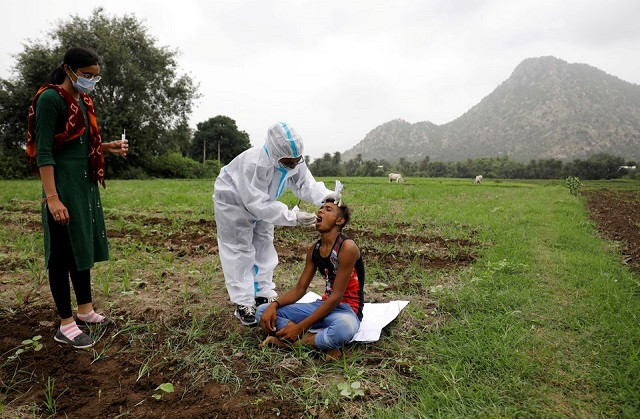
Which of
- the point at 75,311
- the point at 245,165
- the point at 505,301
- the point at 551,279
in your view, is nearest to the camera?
the point at 245,165

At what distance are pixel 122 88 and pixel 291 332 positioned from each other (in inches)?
1107

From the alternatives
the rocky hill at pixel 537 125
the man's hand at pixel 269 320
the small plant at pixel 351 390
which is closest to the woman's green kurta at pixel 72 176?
the man's hand at pixel 269 320

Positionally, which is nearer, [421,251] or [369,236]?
[421,251]

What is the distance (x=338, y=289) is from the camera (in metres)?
2.54

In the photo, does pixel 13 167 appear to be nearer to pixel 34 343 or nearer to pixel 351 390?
pixel 34 343

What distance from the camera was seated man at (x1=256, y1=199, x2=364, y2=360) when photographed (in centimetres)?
251

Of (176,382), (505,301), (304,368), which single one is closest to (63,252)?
(176,382)

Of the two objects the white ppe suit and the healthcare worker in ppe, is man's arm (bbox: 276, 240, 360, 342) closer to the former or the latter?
the healthcare worker in ppe

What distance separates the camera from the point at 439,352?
2520 millimetres

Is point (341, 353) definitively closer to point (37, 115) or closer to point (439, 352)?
point (439, 352)

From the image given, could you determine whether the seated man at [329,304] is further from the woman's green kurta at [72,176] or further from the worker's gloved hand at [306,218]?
the woman's green kurta at [72,176]

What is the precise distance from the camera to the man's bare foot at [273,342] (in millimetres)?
2602

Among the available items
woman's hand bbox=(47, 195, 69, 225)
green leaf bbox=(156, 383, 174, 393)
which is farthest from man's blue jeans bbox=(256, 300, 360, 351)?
woman's hand bbox=(47, 195, 69, 225)

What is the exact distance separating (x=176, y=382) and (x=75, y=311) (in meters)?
1.41
